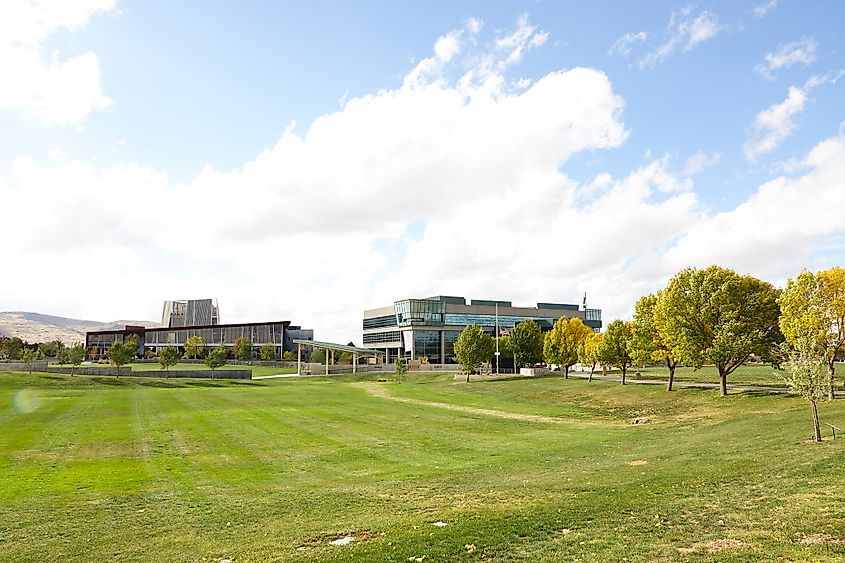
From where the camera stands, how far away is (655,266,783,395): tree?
5262cm

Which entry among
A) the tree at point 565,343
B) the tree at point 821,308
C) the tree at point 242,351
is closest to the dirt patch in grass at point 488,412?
the tree at point 821,308

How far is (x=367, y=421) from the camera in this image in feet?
144

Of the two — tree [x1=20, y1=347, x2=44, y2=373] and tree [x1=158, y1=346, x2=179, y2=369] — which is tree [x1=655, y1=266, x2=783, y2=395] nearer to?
tree [x1=158, y1=346, x2=179, y2=369]

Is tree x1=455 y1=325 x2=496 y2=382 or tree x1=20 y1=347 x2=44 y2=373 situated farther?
tree x1=20 y1=347 x2=44 y2=373

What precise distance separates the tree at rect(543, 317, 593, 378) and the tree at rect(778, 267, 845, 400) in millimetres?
46488

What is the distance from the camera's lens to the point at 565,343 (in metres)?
94.4

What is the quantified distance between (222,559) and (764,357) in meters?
54.2

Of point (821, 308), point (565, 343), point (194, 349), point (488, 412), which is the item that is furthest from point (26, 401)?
point (194, 349)

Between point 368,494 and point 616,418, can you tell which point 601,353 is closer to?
point 616,418

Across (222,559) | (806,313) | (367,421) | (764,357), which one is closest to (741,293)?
(764,357)

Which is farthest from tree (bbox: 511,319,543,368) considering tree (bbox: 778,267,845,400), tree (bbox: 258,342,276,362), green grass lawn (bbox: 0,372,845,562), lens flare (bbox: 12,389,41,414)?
tree (bbox: 258,342,276,362)

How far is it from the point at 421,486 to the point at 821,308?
125 ft

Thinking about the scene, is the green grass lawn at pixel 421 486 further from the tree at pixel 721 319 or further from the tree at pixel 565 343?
the tree at pixel 565 343

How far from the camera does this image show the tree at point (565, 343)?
306ft
